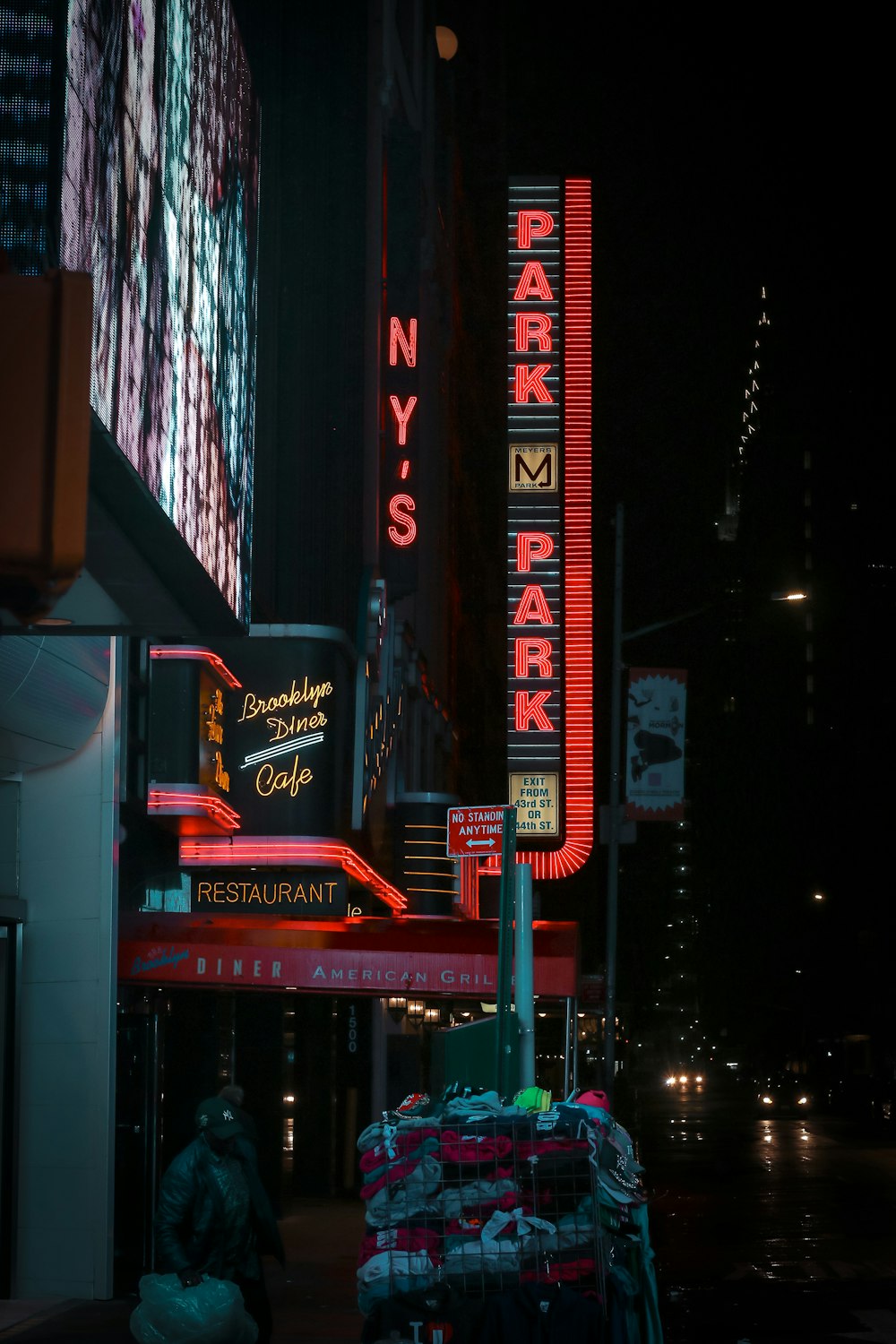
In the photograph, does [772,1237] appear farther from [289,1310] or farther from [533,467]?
[533,467]

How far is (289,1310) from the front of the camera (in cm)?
1314

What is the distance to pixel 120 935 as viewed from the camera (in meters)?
13.9

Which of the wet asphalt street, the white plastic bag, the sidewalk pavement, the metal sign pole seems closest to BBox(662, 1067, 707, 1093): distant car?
the wet asphalt street

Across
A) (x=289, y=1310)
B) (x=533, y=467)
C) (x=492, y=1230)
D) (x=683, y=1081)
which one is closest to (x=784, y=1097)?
(x=533, y=467)

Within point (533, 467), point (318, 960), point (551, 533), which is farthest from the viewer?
point (533, 467)

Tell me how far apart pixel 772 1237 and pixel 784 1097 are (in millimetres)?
35195

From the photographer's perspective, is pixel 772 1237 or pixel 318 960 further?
pixel 772 1237

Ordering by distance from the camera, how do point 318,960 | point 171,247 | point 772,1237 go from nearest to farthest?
point 171,247, point 318,960, point 772,1237

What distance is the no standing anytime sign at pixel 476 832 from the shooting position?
1234cm

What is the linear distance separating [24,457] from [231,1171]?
7.29 metres

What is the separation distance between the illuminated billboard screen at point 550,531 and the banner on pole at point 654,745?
404cm

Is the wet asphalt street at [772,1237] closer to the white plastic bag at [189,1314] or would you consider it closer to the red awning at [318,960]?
the red awning at [318,960]

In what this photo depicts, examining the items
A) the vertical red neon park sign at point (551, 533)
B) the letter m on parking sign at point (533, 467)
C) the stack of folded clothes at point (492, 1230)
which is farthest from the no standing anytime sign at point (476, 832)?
the letter m on parking sign at point (533, 467)

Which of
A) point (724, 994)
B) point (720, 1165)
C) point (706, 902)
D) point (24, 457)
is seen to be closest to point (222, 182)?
point (24, 457)
